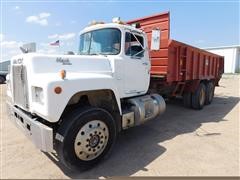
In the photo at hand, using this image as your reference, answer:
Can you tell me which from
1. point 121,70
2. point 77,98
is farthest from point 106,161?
point 121,70

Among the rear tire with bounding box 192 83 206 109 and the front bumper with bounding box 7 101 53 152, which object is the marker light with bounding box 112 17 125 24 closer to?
the front bumper with bounding box 7 101 53 152

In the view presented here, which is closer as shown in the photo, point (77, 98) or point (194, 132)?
point (77, 98)

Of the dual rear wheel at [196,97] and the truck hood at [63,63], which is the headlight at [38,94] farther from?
the dual rear wheel at [196,97]

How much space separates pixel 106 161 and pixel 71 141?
919 mm

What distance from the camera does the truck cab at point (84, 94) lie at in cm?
292

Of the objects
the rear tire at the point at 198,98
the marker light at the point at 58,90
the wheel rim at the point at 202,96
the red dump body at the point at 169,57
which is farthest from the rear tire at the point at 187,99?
the marker light at the point at 58,90

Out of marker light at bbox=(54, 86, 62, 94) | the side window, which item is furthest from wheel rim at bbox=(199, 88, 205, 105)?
marker light at bbox=(54, 86, 62, 94)

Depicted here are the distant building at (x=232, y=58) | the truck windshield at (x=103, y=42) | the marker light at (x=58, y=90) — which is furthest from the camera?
the distant building at (x=232, y=58)

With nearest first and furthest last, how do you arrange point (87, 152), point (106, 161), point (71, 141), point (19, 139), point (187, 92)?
point (71, 141) < point (87, 152) < point (106, 161) < point (19, 139) < point (187, 92)

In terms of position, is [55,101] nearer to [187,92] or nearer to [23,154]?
[23,154]

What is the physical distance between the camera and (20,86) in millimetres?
3449

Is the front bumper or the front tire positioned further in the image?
the front tire

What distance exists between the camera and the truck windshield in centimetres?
421

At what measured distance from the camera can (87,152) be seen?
3248 millimetres
